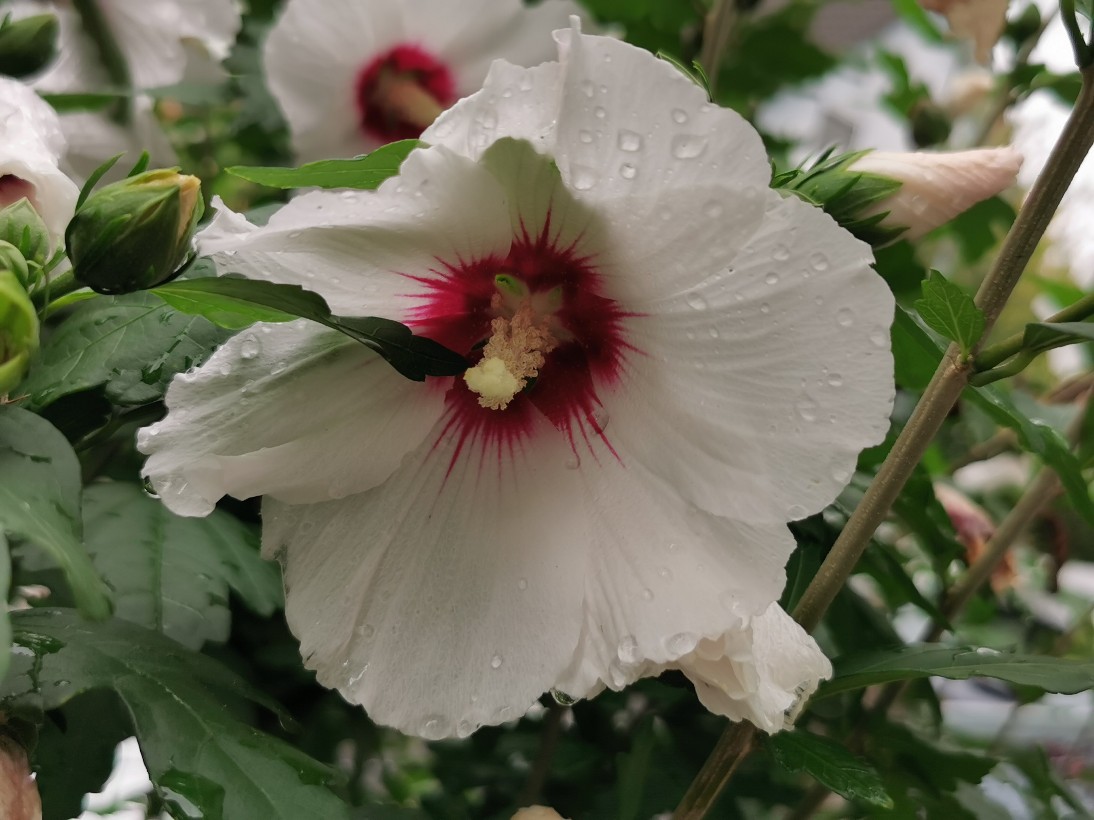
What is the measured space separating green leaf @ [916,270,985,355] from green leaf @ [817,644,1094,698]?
142 millimetres

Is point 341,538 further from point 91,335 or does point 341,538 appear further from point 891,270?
point 891,270

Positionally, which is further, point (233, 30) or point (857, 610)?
point (233, 30)

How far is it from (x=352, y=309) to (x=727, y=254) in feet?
0.51

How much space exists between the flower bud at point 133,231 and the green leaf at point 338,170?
0.09ft

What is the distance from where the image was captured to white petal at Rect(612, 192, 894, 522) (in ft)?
1.20

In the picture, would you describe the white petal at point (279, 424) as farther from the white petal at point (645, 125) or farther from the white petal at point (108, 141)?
the white petal at point (108, 141)

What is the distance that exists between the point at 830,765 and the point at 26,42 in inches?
25.0

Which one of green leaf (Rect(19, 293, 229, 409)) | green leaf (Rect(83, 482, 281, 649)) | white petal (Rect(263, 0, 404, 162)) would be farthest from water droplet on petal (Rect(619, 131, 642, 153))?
white petal (Rect(263, 0, 404, 162))

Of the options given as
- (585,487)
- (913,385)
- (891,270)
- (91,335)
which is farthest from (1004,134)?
(91,335)

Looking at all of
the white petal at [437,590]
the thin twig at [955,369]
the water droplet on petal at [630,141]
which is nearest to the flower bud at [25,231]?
the white petal at [437,590]

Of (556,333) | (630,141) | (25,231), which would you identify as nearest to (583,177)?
(630,141)

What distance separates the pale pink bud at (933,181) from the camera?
0.50 m

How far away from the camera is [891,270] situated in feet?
2.57

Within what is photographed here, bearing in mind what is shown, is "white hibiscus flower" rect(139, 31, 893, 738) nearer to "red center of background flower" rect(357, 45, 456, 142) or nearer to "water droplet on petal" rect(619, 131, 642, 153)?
"water droplet on petal" rect(619, 131, 642, 153)
